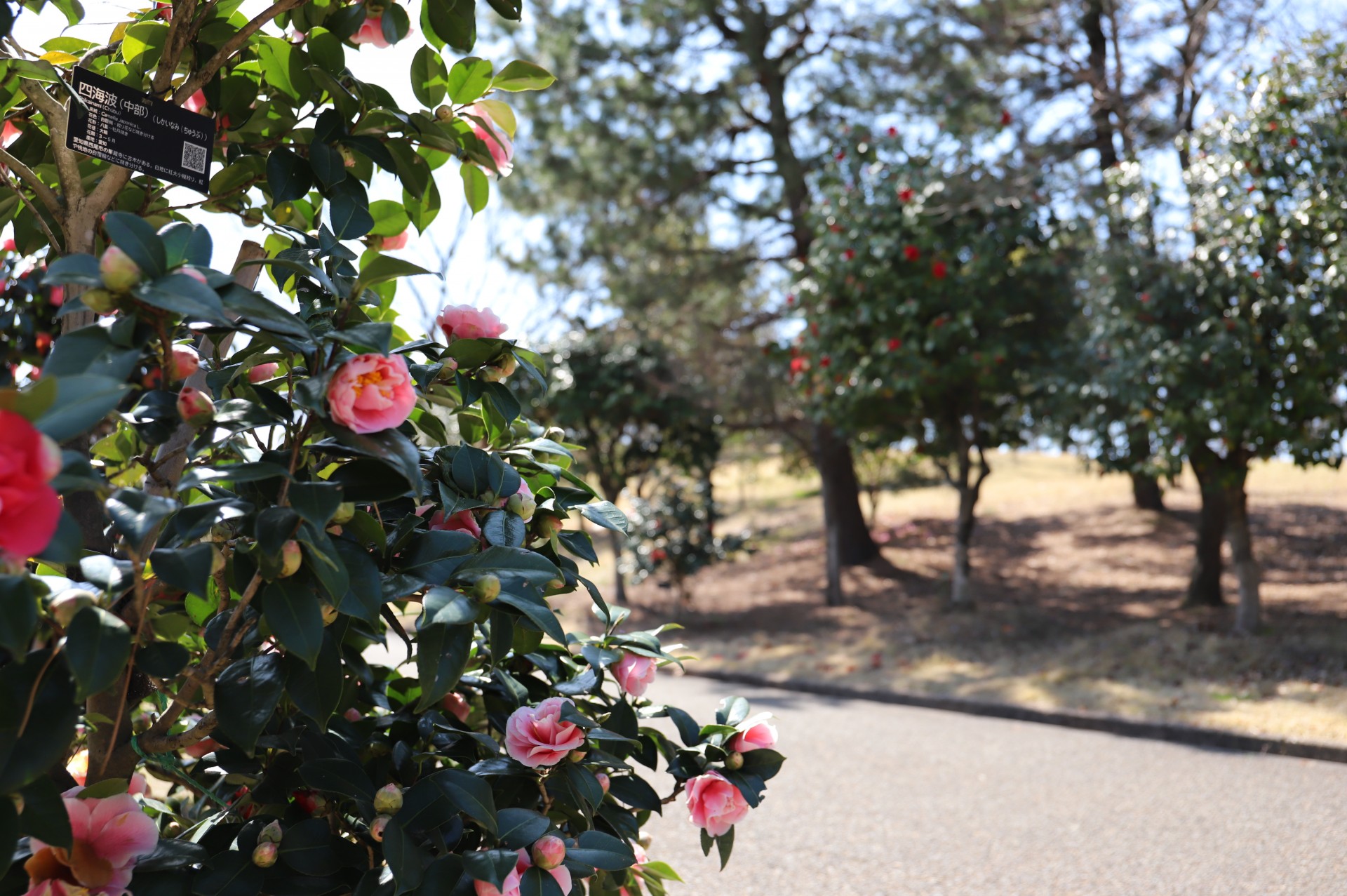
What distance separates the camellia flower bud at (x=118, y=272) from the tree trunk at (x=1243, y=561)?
7.17 meters

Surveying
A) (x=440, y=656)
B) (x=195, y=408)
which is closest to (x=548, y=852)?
(x=440, y=656)

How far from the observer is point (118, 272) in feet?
2.96

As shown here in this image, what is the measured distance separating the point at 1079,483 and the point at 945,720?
36.6ft

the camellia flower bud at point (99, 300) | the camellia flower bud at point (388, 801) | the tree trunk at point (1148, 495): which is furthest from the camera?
the tree trunk at point (1148, 495)

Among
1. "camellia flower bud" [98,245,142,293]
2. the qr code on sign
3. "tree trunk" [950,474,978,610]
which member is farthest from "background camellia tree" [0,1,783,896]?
"tree trunk" [950,474,978,610]

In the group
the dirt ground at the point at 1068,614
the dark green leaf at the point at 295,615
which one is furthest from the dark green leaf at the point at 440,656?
the dirt ground at the point at 1068,614

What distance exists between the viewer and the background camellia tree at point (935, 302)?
753 cm

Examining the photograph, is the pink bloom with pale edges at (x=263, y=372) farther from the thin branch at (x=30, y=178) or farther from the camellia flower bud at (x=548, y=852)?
the camellia flower bud at (x=548, y=852)

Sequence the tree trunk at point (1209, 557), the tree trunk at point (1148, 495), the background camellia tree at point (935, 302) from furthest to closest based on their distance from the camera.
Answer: the tree trunk at point (1148, 495), the tree trunk at point (1209, 557), the background camellia tree at point (935, 302)

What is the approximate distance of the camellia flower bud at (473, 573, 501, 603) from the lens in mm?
1009

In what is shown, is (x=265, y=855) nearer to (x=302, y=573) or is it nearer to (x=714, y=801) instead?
(x=302, y=573)

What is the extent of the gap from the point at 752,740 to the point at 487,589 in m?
0.68

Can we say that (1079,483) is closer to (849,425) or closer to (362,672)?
(849,425)

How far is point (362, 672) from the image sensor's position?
117 cm
